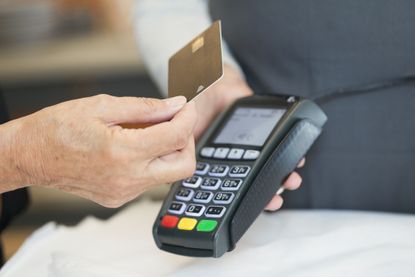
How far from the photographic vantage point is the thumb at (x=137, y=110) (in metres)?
0.39

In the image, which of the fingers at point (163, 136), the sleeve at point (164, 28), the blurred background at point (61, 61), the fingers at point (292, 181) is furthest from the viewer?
the blurred background at point (61, 61)

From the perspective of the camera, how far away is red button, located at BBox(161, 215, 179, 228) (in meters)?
0.43

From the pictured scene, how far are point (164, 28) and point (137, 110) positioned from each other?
0.25 meters

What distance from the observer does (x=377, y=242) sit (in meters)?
0.44

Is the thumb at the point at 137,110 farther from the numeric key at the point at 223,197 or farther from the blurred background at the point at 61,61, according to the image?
the blurred background at the point at 61,61

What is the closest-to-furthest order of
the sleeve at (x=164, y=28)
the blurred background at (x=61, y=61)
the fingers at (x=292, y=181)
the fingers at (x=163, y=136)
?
1. the fingers at (x=163, y=136)
2. the fingers at (x=292, y=181)
3. the sleeve at (x=164, y=28)
4. the blurred background at (x=61, y=61)

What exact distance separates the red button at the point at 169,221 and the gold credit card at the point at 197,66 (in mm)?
88

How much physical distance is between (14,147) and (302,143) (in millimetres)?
213

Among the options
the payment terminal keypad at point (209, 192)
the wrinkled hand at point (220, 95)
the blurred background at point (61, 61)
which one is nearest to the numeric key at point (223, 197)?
the payment terminal keypad at point (209, 192)

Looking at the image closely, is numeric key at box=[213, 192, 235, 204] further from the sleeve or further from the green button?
the sleeve

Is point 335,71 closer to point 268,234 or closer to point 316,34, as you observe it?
point 316,34

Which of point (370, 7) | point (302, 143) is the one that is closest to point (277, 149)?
point (302, 143)

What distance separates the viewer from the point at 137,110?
0.39 metres

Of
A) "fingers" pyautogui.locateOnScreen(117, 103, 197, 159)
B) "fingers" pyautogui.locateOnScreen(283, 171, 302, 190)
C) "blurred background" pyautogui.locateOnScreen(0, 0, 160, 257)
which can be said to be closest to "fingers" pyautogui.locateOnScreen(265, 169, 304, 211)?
"fingers" pyautogui.locateOnScreen(283, 171, 302, 190)
